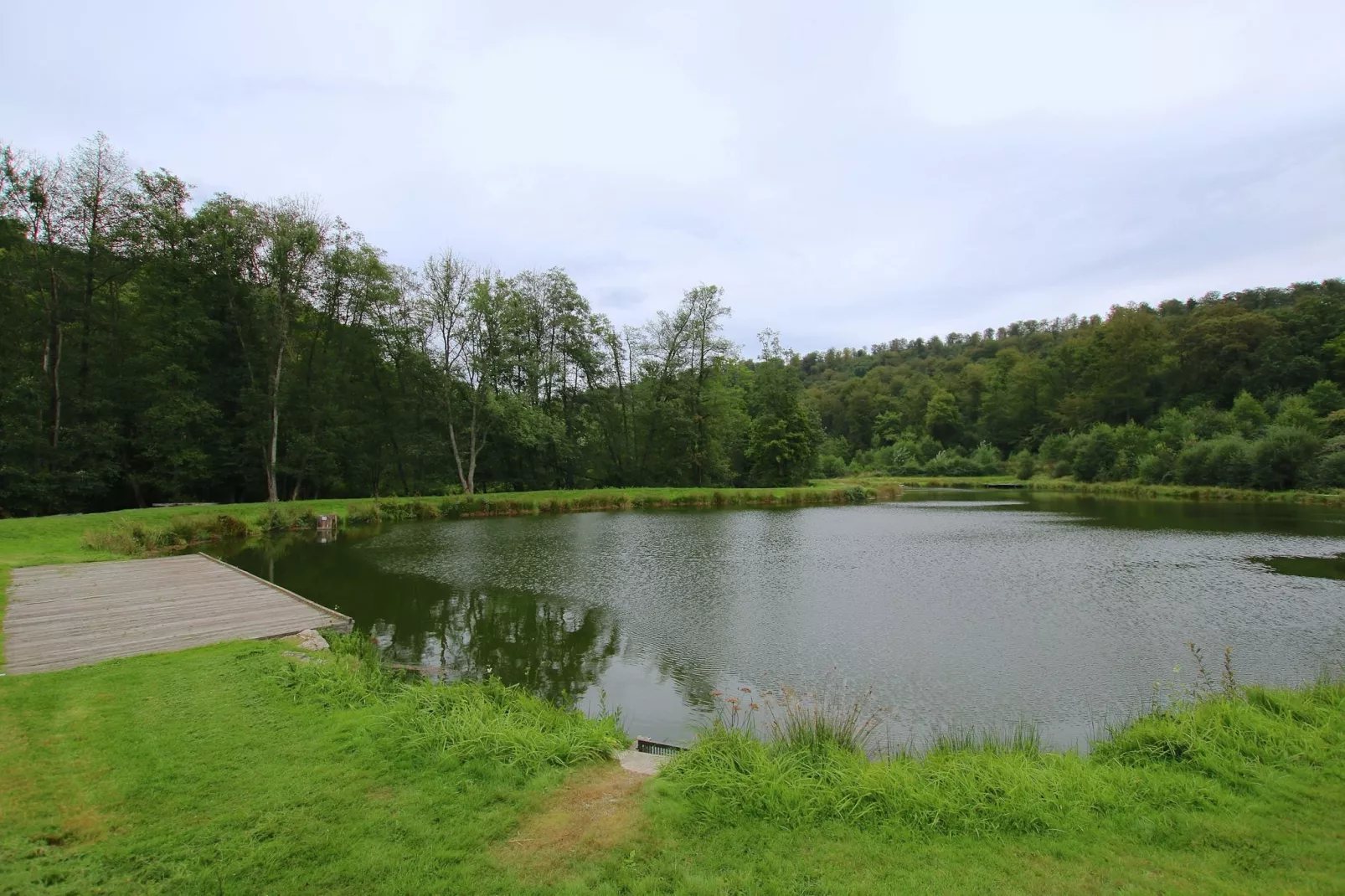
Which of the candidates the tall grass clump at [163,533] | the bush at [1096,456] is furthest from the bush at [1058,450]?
the tall grass clump at [163,533]

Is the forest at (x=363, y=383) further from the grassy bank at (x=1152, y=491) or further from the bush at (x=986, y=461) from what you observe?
the bush at (x=986, y=461)

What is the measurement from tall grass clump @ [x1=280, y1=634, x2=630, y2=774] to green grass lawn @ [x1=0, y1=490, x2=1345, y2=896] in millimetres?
29

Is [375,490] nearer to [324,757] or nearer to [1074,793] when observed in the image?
[324,757]

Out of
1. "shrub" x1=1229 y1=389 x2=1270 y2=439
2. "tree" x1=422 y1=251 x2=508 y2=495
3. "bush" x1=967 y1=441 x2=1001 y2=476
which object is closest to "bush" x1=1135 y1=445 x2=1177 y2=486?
"shrub" x1=1229 y1=389 x2=1270 y2=439

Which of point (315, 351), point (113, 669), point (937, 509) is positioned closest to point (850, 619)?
point (113, 669)

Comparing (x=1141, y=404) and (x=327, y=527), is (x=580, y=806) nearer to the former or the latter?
(x=327, y=527)

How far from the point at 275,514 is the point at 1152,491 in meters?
51.3

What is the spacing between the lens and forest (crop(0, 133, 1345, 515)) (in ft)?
73.5

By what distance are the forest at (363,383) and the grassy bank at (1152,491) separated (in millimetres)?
2252

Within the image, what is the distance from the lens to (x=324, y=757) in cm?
450

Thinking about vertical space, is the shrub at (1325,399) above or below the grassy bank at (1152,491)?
above

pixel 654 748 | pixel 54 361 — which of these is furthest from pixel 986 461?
pixel 54 361

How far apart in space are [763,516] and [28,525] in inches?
989

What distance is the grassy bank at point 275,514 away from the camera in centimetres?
1541
